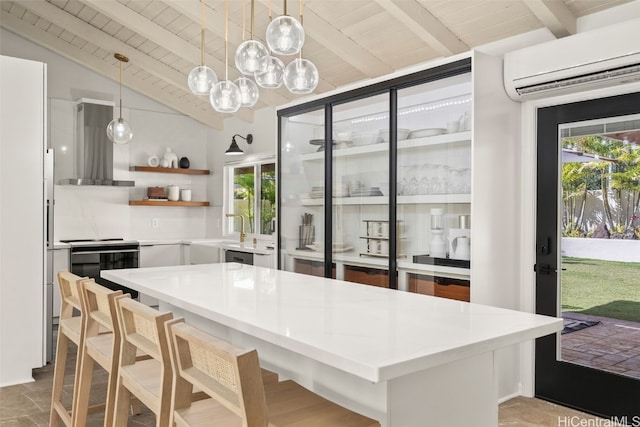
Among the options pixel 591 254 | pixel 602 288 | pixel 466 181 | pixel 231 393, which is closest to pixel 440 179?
pixel 466 181

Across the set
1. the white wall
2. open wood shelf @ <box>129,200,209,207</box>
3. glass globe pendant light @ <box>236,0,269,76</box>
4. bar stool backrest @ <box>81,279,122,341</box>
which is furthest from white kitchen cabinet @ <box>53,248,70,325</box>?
glass globe pendant light @ <box>236,0,269,76</box>

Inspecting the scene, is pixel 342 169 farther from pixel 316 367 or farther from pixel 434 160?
pixel 316 367

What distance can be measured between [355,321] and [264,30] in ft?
11.4

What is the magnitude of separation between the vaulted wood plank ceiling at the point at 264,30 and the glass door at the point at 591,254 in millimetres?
687

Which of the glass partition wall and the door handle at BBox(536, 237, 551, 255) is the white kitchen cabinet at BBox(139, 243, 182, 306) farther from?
the door handle at BBox(536, 237, 551, 255)

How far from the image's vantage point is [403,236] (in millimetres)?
3859

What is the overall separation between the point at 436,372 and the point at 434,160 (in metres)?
2.22

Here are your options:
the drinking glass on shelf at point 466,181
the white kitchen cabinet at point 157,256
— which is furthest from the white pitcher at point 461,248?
the white kitchen cabinet at point 157,256

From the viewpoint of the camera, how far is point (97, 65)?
621 cm

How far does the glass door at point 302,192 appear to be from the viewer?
461cm

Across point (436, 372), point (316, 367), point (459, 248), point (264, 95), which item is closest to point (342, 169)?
point (459, 248)

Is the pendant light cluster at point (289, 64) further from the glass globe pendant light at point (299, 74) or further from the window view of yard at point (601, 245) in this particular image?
the window view of yard at point (601, 245)

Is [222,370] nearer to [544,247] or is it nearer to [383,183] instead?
[544,247]

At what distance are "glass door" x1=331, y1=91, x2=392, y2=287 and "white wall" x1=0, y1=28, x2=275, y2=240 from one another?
5.51ft
